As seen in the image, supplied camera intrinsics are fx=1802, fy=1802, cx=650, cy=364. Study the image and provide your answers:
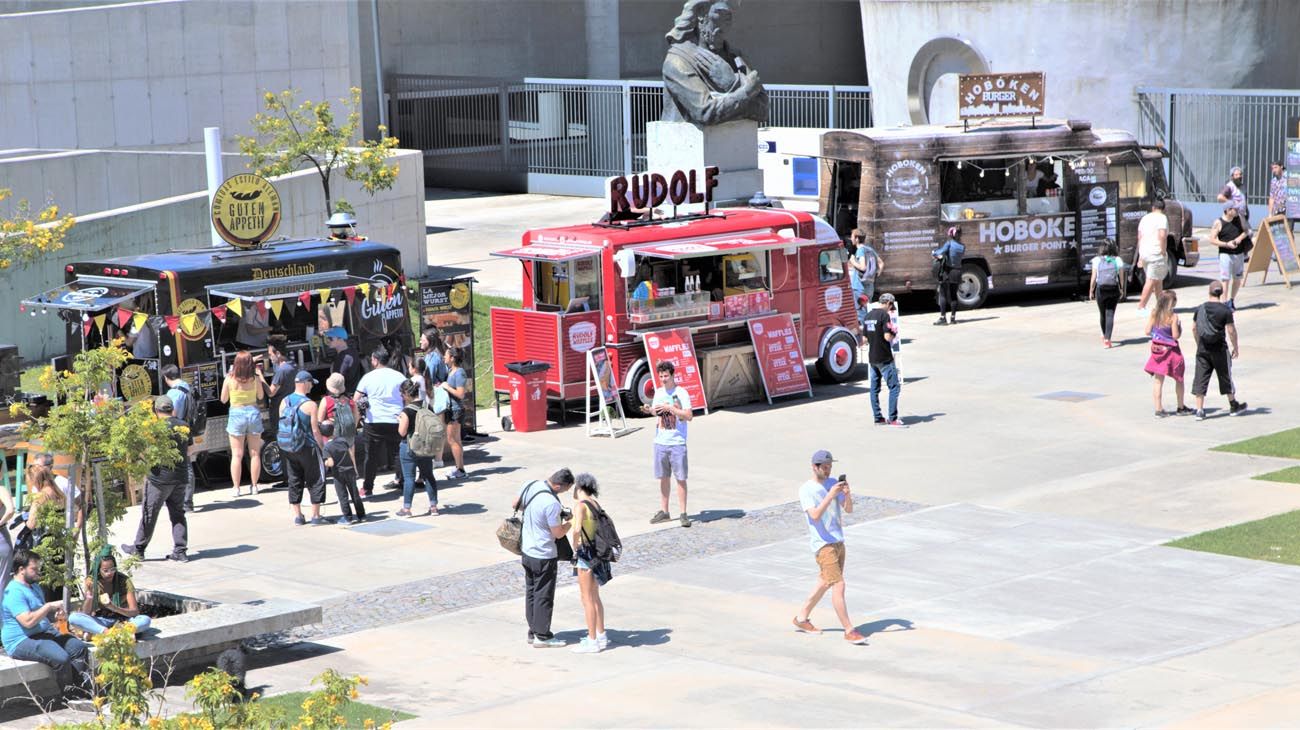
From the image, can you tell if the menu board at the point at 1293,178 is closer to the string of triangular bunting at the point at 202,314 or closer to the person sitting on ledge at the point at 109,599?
the string of triangular bunting at the point at 202,314

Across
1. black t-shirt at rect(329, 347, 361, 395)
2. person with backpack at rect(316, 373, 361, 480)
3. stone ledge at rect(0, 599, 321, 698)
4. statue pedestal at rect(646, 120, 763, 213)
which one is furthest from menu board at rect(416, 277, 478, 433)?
statue pedestal at rect(646, 120, 763, 213)

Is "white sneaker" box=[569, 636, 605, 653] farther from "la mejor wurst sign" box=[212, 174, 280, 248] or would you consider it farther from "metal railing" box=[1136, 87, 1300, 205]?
"metal railing" box=[1136, 87, 1300, 205]

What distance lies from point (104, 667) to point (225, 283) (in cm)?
1024

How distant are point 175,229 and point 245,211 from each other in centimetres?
782

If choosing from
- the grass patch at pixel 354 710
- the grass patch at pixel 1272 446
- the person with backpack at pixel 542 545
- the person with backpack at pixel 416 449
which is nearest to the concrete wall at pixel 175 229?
the person with backpack at pixel 416 449

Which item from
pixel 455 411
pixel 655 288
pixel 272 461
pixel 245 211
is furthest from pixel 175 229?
pixel 455 411

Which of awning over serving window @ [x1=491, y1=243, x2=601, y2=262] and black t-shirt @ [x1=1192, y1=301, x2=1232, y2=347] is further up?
awning over serving window @ [x1=491, y1=243, x2=601, y2=262]

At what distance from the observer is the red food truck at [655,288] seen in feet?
72.4

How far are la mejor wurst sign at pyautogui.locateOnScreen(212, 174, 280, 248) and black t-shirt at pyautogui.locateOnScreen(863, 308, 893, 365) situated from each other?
7.11 m

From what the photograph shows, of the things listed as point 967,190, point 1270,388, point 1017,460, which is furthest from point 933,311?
point 1017,460

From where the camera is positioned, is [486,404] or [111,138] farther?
[111,138]

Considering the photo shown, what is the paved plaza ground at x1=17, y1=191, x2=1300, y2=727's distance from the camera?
12.2 metres

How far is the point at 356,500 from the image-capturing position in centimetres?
1783

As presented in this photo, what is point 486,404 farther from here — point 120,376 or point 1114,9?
point 1114,9
